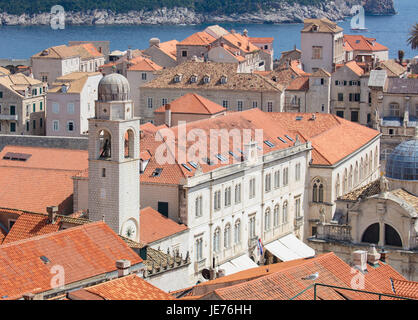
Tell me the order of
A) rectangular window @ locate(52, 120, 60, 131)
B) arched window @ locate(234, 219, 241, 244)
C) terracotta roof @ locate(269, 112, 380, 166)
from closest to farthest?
arched window @ locate(234, 219, 241, 244)
terracotta roof @ locate(269, 112, 380, 166)
rectangular window @ locate(52, 120, 60, 131)

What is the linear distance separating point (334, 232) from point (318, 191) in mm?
21303

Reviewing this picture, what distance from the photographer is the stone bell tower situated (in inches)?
1960

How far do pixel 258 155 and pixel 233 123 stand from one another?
14.5 ft

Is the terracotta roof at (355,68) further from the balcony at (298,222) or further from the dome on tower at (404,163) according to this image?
the dome on tower at (404,163)

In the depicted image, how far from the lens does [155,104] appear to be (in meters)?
94.8

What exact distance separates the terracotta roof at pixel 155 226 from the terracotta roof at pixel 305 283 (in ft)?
51.9

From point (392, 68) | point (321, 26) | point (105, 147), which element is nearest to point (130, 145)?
point (105, 147)

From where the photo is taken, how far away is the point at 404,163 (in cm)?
4981

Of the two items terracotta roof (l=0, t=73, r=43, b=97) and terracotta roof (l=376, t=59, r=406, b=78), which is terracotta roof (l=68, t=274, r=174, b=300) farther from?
terracotta roof (l=376, t=59, r=406, b=78)

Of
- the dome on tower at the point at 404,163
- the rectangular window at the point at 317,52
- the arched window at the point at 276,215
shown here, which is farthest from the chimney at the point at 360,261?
the rectangular window at the point at 317,52

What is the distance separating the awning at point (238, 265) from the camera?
58.5 metres

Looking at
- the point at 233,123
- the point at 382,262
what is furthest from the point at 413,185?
the point at 233,123

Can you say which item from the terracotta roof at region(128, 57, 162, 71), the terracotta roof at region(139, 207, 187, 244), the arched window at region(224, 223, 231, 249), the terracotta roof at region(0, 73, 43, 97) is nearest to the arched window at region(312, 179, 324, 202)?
the arched window at region(224, 223, 231, 249)

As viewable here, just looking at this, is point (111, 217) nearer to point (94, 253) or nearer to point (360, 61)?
point (94, 253)
